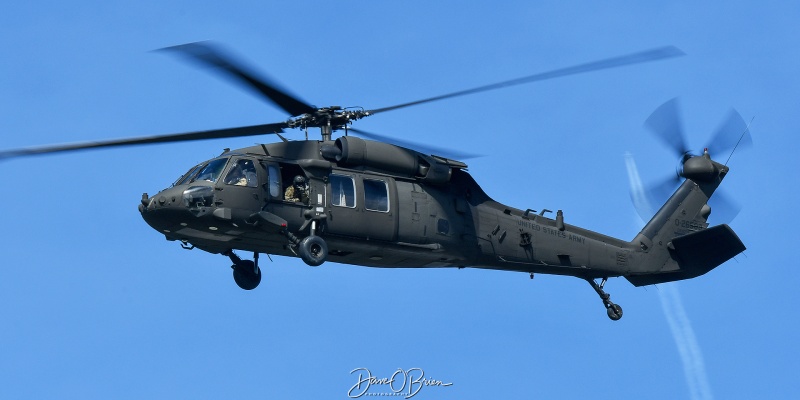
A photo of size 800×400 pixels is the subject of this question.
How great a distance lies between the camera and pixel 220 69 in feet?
65.6

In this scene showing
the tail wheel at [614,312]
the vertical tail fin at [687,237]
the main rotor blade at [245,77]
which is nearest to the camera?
the main rotor blade at [245,77]

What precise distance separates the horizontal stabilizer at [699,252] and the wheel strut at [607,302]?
753mm

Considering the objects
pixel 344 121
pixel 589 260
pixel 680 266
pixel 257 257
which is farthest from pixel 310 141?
pixel 680 266

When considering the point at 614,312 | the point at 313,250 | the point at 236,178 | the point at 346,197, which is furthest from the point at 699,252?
the point at 236,178

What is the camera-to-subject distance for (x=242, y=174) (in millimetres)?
22500

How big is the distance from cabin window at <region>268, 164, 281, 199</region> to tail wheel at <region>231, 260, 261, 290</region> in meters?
2.50

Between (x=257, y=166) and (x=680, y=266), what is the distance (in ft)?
36.2

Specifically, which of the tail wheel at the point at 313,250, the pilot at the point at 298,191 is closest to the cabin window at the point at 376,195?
the pilot at the point at 298,191

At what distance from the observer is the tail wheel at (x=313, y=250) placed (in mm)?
22297

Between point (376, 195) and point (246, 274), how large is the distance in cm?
335

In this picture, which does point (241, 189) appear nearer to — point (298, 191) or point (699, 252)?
point (298, 191)

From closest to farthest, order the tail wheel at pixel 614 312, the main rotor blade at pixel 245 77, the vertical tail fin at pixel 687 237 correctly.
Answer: the main rotor blade at pixel 245 77 < the vertical tail fin at pixel 687 237 < the tail wheel at pixel 614 312

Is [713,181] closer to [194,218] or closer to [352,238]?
[352,238]

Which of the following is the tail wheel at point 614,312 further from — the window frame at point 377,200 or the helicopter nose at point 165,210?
the helicopter nose at point 165,210
